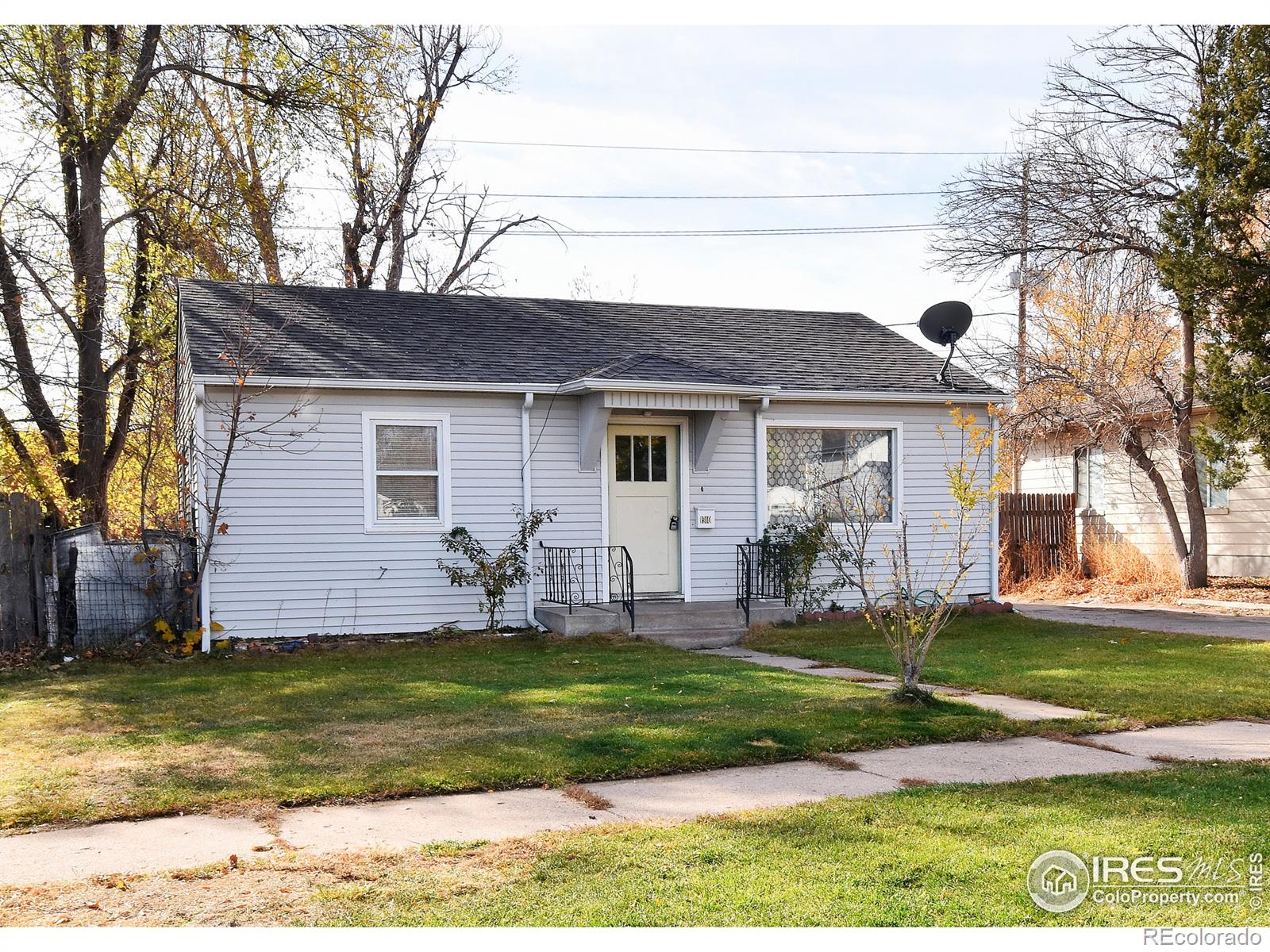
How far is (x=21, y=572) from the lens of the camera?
11586 mm

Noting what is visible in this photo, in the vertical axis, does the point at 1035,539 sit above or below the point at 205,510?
below

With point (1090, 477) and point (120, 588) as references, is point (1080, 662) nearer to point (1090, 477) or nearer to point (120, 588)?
point (120, 588)

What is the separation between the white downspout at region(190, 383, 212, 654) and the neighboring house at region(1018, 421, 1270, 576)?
14588mm

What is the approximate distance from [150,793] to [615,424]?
27.7ft

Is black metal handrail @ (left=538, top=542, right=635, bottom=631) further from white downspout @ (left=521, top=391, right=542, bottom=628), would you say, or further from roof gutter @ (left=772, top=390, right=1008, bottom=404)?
roof gutter @ (left=772, top=390, right=1008, bottom=404)

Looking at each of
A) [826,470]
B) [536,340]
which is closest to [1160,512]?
[826,470]

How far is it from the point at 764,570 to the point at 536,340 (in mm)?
4158

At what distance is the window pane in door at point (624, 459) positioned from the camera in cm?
1357

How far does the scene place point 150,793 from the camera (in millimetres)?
5629

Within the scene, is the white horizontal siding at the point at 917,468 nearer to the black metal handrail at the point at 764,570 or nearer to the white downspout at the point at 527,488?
the black metal handrail at the point at 764,570

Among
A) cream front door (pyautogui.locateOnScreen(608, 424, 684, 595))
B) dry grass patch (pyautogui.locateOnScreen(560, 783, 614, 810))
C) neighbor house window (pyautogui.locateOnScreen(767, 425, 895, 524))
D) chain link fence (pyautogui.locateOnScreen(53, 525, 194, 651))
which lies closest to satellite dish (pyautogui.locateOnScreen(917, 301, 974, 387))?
neighbor house window (pyautogui.locateOnScreen(767, 425, 895, 524))

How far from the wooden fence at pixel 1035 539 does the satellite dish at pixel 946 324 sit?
6576 millimetres

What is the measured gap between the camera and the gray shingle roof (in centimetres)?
1270

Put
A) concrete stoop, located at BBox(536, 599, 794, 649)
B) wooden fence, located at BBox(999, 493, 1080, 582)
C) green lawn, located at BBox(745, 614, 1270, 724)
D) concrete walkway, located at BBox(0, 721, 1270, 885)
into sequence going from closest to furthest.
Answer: concrete walkway, located at BBox(0, 721, 1270, 885), green lawn, located at BBox(745, 614, 1270, 724), concrete stoop, located at BBox(536, 599, 794, 649), wooden fence, located at BBox(999, 493, 1080, 582)
